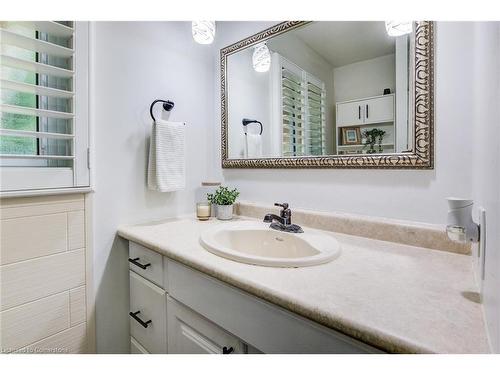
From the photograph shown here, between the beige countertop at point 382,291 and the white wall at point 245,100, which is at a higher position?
the white wall at point 245,100

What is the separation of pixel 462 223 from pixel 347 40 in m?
0.83

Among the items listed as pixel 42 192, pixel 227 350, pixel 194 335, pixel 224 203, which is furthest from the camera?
pixel 224 203

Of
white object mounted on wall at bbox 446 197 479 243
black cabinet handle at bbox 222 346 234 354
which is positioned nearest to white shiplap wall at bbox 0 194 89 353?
black cabinet handle at bbox 222 346 234 354

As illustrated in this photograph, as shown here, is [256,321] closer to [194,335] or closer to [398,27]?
[194,335]

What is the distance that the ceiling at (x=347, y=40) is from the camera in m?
0.96

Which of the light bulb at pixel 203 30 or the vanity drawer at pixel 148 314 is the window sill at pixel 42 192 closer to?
the vanity drawer at pixel 148 314

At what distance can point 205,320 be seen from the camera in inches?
30.8

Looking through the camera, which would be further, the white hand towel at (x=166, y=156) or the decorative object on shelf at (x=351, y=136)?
the white hand towel at (x=166, y=156)

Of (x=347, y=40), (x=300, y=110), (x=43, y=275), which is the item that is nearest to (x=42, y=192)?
(x=43, y=275)

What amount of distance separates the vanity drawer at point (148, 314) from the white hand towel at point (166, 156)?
17.4 inches

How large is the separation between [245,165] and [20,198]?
0.97 m

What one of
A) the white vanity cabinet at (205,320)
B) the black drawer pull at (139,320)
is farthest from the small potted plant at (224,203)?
the black drawer pull at (139,320)

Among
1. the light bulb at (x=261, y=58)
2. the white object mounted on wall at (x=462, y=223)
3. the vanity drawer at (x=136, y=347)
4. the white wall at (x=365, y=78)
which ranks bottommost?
the vanity drawer at (x=136, y=347)
